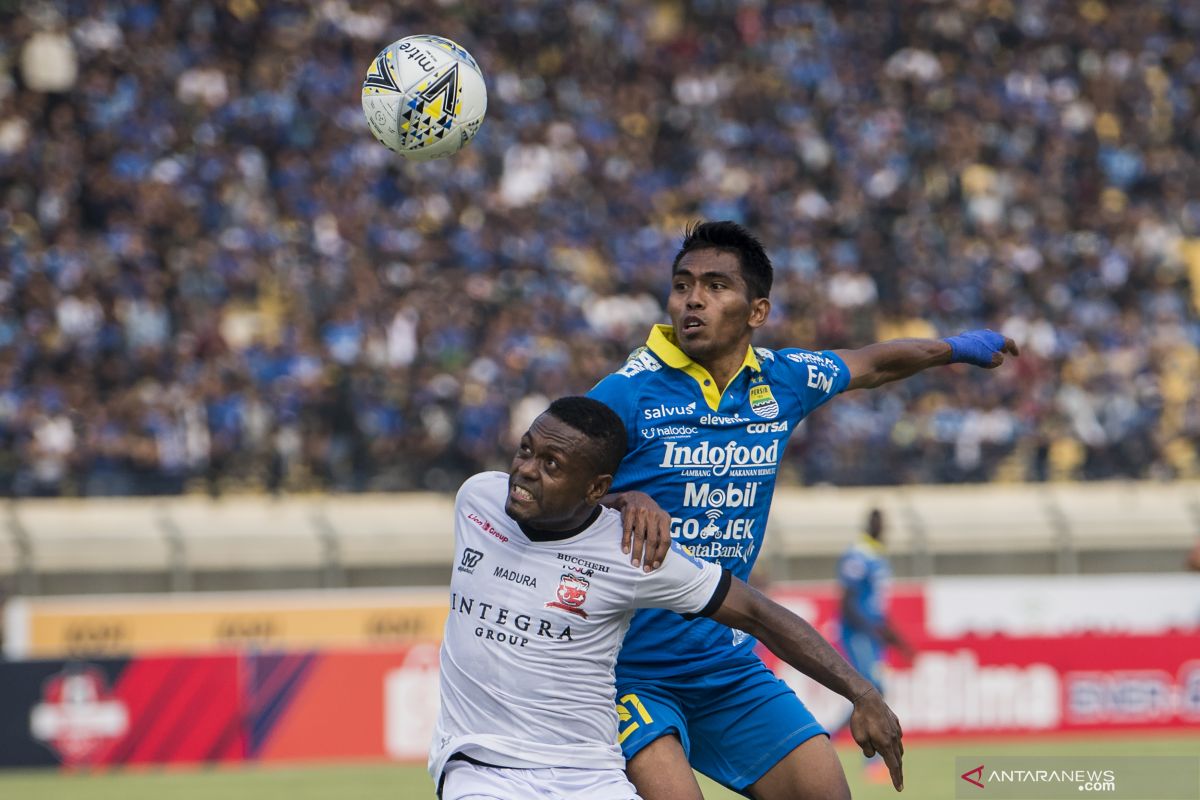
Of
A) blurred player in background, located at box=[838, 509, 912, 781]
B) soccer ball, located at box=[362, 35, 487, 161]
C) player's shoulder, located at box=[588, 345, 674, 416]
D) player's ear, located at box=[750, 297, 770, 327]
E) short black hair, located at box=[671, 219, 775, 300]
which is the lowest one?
blurred player in background, located at box=[838, 509, 912, 781]

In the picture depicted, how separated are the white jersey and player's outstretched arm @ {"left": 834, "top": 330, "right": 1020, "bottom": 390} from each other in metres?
1.63

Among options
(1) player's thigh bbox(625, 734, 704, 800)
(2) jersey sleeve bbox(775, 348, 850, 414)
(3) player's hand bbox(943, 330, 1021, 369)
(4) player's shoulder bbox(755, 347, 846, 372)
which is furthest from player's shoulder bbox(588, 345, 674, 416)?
(3) player's hand bbox(943, 330, 1021, 369)

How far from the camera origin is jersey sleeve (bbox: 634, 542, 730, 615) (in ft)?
19.1

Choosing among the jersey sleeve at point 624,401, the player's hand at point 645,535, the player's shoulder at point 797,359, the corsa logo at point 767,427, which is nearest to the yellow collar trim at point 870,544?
the player's shoulder at point 797,359

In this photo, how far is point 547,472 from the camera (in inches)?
225

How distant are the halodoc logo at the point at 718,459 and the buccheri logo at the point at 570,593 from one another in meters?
0.78

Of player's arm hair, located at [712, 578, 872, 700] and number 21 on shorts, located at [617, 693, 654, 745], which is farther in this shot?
number 21 on shorts, located at [617, 693, 654, 745]

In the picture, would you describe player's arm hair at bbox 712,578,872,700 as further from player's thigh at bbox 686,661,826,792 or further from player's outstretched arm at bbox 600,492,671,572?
player's thigh at bbox 686,661,826,792

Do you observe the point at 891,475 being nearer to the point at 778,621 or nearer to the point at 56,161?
the point at 56,161

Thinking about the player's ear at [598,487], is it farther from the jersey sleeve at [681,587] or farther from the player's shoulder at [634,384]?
the player's shoulder at [634,384]

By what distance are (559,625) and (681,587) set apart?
40cm

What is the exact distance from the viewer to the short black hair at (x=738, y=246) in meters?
6.61

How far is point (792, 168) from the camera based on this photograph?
26.0 metres

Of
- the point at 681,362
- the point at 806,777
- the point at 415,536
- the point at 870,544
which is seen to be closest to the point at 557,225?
the point at 415,536
